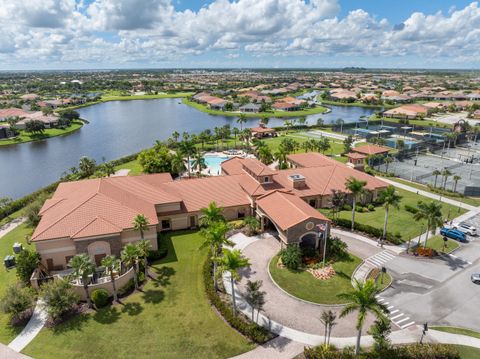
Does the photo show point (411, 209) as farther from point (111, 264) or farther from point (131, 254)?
point (111, 264)

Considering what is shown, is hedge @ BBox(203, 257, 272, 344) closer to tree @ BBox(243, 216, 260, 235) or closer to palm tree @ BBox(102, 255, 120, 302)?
palm tree @ BBox(102, 255, 120, 302)

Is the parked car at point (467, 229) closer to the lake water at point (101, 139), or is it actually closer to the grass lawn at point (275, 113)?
the lake water at point (101, 139)

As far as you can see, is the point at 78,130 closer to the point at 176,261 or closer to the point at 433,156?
the point at 176,261

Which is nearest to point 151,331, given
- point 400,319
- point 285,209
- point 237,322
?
point 237,322

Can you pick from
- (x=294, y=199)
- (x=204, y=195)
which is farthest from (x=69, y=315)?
(x=294, y=199)

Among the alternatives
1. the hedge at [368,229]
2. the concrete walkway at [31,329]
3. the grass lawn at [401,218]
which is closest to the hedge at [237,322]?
the concrete walkway at [31,329]

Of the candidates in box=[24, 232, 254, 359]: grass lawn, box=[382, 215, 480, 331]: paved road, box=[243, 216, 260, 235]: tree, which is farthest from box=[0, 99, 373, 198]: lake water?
box=[382, 215, 480, 331]: paved road
